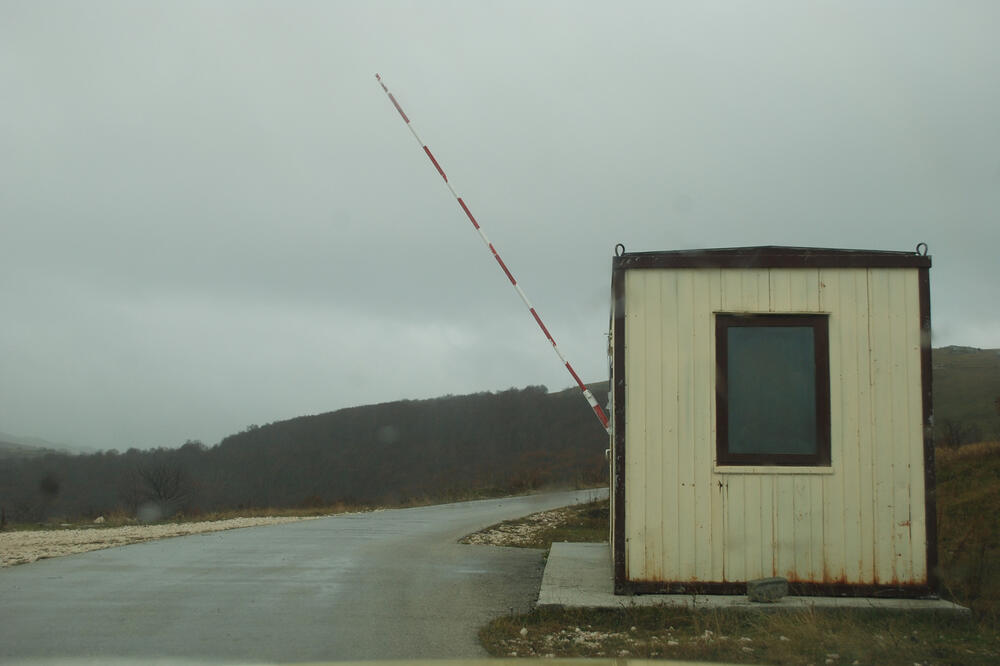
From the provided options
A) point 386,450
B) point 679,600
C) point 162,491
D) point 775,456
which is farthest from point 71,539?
point 386,450

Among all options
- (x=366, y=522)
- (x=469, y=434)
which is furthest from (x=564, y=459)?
(x=366, y=522)

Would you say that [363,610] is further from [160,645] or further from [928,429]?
[928,429]

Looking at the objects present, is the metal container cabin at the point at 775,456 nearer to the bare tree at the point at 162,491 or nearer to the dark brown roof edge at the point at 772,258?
the dark brown roof edge at the point at 772,258

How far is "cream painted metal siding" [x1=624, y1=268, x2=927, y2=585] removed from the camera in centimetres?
813

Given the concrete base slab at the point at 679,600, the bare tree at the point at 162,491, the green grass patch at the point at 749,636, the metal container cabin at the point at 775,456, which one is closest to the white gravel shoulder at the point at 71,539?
the concrete base slab at the point at 679,600

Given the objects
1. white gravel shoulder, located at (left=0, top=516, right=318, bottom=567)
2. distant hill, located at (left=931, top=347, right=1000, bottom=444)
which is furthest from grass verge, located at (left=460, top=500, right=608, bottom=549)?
distant hill, located at (left=931, top=347, right=1000, bottom=444)

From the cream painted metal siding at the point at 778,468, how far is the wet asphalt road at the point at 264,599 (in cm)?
187

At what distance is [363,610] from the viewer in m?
8.25

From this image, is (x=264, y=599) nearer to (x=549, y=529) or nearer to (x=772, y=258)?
(x=772, y=258)

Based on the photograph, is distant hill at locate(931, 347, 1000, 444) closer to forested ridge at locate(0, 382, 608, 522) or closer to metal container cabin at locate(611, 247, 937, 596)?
forested ridge at locate(0, 382, 608, 522)

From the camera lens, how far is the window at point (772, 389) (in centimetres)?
832

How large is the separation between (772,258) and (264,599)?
19.2ft

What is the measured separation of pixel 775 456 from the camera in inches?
327

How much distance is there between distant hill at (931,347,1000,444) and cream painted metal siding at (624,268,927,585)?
32.5 metres
